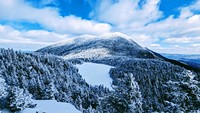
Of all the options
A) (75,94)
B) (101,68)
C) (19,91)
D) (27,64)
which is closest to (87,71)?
(101,68)

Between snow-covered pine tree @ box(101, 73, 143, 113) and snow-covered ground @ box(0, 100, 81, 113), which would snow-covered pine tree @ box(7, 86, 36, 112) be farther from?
snow-covered pine tree @ box(101, 73, 143, 113)

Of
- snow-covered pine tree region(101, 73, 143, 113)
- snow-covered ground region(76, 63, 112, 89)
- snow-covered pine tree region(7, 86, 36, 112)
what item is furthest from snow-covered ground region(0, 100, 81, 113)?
snow-covered ground region(76, 63, 112, 89)

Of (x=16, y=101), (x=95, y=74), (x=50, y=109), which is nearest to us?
(x=16, y=101)

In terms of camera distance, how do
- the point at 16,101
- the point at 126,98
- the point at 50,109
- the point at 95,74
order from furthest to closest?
the point at 95,74, the point at 50,109, the point at 126,98, the point at 16,101

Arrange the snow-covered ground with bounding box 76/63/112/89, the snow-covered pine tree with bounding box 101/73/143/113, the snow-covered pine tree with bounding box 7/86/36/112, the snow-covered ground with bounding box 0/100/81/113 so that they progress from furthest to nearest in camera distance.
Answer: the snow-covered ground with bounding box 76/63/112/89 < the snow-covered ground with bounding box 0/100/81/113 < the snow-covered pine tree with bounding box 101/73/143/113 < the snow-covered pine tree with bounding box 7/86/36/112

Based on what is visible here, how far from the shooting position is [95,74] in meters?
178

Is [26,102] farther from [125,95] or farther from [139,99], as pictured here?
[139,99]

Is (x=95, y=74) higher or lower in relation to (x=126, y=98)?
lower

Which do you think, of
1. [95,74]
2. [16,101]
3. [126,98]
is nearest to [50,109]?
[16,101]

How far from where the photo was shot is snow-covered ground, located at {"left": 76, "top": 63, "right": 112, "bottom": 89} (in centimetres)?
15743

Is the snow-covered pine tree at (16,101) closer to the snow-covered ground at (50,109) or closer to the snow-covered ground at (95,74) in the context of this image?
the snow-covered ground at (50,109)

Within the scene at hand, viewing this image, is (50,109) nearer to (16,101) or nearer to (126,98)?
(16,101)

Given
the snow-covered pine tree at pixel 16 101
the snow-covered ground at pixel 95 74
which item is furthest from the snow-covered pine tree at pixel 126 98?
the snow-covered ground at pixel 95 74

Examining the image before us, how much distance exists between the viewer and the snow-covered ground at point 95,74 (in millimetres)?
157425
